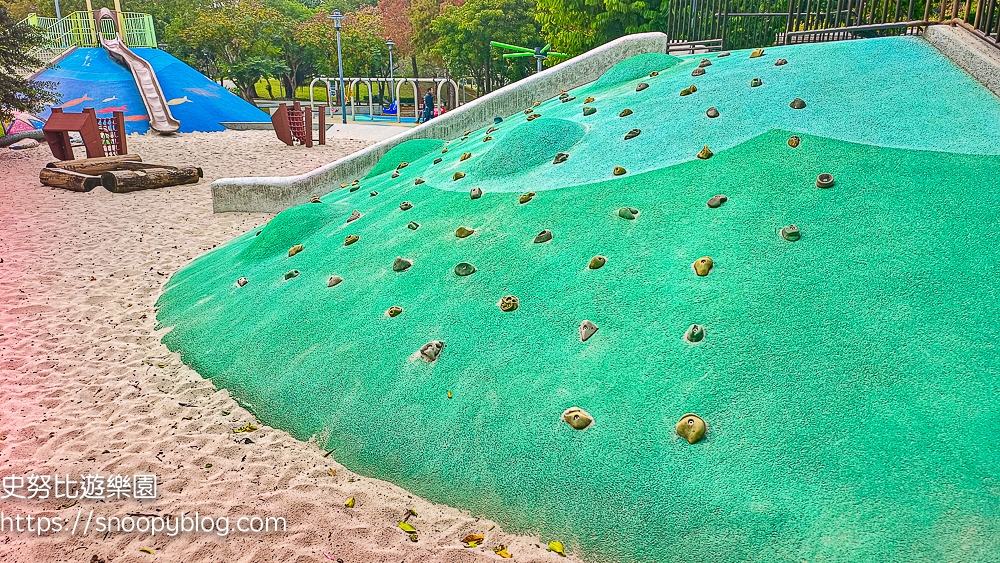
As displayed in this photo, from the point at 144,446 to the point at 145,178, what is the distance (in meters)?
9.93

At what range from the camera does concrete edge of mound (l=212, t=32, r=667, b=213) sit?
9828 mm

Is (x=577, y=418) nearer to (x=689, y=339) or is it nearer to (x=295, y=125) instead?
(x=689, y=339)

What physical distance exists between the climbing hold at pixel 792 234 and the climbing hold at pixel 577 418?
6.01 ft

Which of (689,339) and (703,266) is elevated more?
(703,266)

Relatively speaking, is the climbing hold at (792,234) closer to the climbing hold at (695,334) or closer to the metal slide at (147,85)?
the climbing hold at (695,334)

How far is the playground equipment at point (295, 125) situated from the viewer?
18967mm

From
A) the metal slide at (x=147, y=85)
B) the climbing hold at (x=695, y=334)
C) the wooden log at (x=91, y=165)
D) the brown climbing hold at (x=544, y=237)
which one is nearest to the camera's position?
Answer: the climbing hold at (x=695, y=334)

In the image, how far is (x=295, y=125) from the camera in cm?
1978

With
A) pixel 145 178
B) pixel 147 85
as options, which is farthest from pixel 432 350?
pixel 147 85

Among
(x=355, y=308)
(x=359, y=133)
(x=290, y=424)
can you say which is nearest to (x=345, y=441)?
Answer: (x=290, y=424)

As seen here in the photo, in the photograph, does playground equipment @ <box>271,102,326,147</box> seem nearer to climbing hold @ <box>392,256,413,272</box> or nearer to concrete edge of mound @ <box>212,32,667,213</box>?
concrete edge of mound @ <box>212,32,667,213</box>

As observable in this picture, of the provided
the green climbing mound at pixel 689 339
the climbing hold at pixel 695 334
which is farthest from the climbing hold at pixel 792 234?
the climbing hold at pixel 695 334

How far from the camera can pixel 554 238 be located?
16.4 feet

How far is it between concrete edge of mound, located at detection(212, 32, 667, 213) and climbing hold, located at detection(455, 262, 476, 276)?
5.64m
